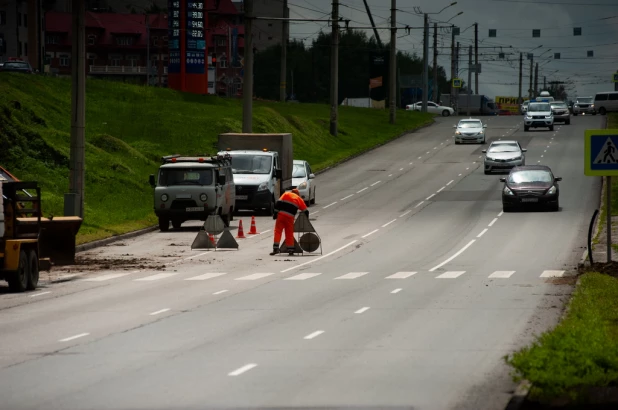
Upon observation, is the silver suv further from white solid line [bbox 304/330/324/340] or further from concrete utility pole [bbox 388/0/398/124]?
white solid line [bbox 304/330/324/340]

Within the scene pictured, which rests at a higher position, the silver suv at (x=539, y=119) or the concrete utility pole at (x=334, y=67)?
the concrete utility pole at (x=334, y=67)

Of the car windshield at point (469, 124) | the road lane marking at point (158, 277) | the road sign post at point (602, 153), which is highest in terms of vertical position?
the road sign post at point (602, 153)

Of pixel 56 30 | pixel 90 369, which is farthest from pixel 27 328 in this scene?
pixel 56 30

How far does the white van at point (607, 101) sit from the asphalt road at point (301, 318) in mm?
67611

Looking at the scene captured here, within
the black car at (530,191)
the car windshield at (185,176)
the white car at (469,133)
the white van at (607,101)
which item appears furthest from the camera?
the white van at (607,101)

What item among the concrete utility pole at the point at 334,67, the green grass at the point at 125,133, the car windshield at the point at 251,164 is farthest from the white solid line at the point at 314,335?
the concrete utility pole at the point at 334,67

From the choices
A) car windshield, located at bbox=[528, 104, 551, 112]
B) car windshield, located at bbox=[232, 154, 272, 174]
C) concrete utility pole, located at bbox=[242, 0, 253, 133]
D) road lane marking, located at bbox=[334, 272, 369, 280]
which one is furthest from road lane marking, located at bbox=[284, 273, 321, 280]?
car windshield, located at bbox=[528, 104, 551, 112]

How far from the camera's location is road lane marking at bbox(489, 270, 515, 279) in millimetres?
26234

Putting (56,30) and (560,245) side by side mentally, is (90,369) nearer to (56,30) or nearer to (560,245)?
(560,245)

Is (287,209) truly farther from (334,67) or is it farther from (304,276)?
(334,67)

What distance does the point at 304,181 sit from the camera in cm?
4944

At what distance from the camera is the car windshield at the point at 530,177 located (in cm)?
4528

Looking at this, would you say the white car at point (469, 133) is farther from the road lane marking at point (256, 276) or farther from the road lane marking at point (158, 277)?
the road lane marking at point (158, 277)

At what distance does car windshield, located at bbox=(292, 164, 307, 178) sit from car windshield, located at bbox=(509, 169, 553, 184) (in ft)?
29.1
